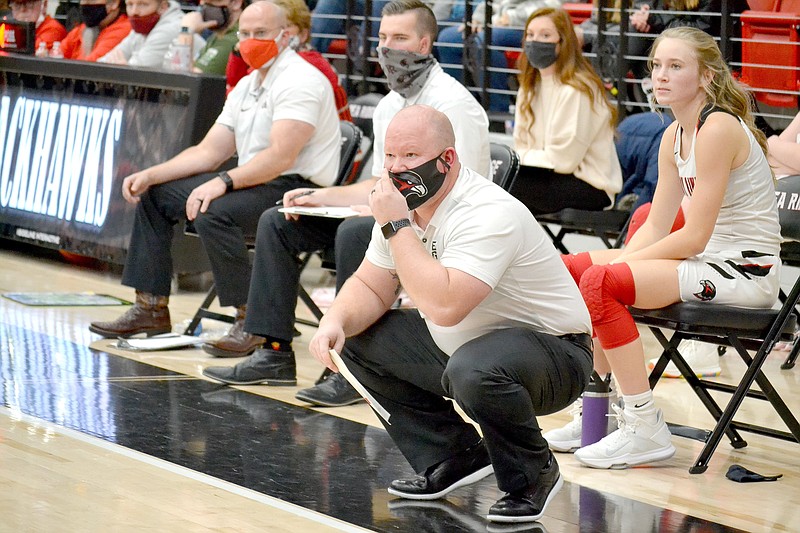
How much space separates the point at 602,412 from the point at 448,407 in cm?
79

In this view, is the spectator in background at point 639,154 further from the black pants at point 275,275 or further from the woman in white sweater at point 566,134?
the black pants at point 275,275

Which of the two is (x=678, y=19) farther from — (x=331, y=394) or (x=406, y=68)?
(x=331, y=394)

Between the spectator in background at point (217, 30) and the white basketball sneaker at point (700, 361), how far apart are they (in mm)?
3932

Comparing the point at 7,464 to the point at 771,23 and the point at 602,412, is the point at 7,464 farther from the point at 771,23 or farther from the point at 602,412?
the point at 771,23

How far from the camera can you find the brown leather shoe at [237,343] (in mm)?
5574

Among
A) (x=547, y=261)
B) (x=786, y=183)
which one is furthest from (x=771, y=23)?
(x=547, y=261)

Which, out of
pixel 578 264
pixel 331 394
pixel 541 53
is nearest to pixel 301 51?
pixel 541 53

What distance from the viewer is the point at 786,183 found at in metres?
5.00

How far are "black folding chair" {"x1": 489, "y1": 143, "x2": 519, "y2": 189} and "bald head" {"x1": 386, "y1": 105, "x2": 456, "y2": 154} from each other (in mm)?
1752

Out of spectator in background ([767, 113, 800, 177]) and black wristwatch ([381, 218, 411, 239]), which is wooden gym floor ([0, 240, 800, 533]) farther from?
spectator in background ([767, 113, 800, 177])

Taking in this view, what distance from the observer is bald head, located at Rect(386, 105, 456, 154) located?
3.50 m

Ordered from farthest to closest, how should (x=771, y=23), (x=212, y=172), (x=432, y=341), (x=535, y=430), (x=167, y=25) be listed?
(x=167, y=25)
(x=771, y=23)
(x=212, y=172)
(x=432, y=341)
(x=535, y=430)

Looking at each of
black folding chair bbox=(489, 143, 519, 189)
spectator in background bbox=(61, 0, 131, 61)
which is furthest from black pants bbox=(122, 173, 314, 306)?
spectator in background bbox=(61, 0, 131, 61)

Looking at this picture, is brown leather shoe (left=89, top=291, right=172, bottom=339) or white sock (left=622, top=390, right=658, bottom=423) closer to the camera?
white sock (left=622, top=390, right=658, bottom=423)
